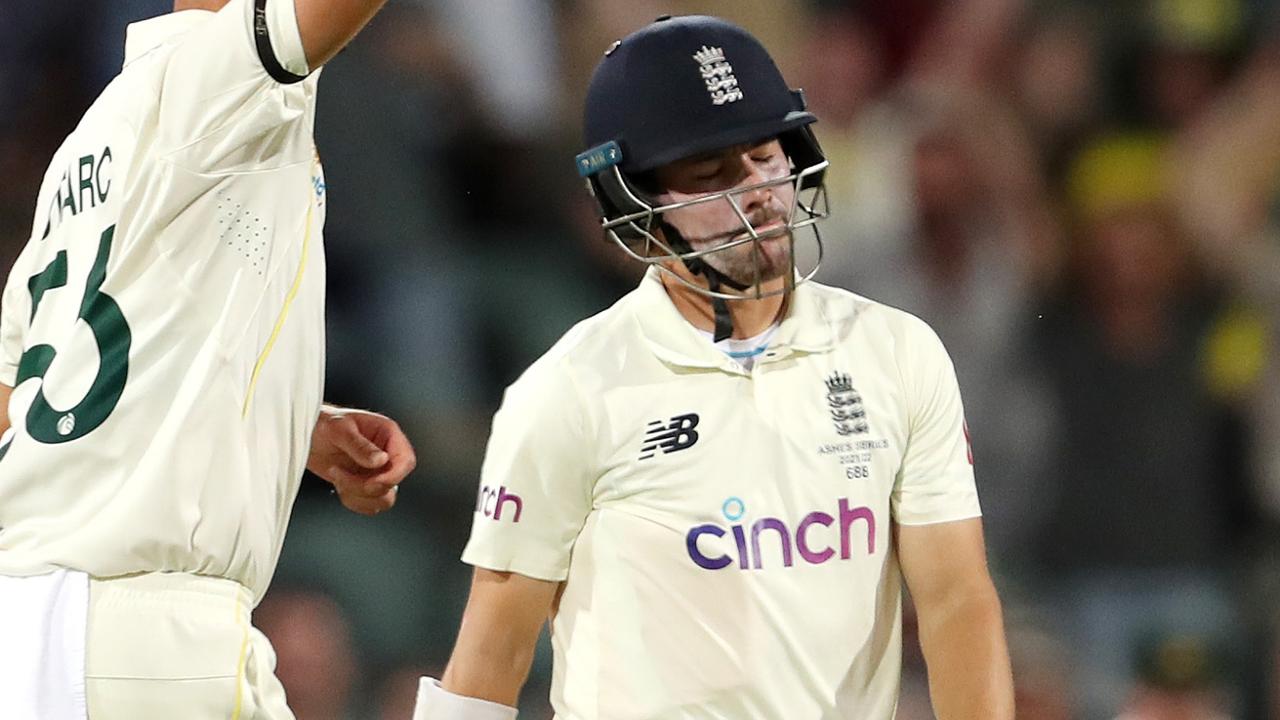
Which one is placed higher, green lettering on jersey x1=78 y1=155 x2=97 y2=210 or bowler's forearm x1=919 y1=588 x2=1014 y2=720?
green lettering on jersey x1=78 y1=155 x2=97 y2=210

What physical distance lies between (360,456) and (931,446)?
3.27 ft

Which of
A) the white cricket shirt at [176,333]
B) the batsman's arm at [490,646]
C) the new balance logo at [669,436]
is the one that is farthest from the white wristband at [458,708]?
the new balance logo at [669,436]

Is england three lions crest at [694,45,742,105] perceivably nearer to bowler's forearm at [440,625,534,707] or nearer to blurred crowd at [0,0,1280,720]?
bowler's forearm at [440,625,534,707]

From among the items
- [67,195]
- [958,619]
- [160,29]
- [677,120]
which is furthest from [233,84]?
[958,619]

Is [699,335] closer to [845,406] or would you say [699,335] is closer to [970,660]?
[845,406]

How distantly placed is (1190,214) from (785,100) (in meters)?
3.88

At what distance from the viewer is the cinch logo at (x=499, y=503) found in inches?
117

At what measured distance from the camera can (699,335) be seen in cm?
309

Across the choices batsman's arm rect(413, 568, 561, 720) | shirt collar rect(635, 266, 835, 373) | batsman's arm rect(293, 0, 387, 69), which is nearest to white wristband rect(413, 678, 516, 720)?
batsman's arm rect(413, 568, 561, 720)

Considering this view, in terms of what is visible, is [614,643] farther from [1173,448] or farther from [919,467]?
[1173,448]

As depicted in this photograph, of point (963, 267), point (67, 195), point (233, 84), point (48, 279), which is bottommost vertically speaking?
point (963, 267)

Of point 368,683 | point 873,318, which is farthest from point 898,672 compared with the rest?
point 368,683

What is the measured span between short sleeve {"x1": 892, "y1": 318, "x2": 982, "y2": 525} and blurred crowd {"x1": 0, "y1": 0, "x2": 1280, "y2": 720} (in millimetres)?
2655

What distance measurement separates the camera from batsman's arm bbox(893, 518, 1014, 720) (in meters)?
2.95
